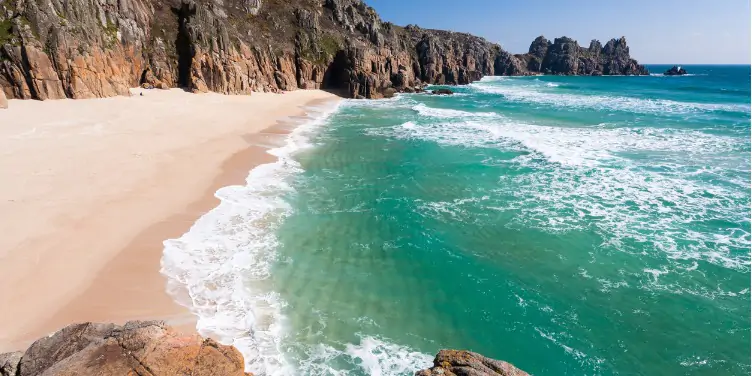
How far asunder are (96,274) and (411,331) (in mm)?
8569

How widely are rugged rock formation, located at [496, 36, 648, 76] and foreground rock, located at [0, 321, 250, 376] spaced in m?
155

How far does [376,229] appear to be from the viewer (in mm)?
14750

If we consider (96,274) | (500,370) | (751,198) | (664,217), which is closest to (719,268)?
(664,217)

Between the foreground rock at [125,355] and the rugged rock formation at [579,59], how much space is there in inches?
6090

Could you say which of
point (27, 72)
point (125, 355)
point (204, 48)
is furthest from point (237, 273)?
point (204, 48)

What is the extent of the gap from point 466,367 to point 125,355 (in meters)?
4.71

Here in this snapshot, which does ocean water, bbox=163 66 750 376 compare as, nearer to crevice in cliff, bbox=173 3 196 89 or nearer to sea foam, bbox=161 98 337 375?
sea foam, bbox=161 98 337 375

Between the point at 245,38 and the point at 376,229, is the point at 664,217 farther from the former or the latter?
the point at 245,38

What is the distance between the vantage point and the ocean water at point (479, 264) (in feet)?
29.9

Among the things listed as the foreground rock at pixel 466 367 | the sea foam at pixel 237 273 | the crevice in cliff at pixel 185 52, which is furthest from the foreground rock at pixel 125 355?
the crevice in cliff at pixel 185 52

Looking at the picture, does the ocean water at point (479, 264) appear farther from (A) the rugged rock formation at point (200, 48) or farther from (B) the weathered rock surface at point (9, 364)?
(A) the rugged rock formation at point (200, 48)

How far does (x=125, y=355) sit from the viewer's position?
5.14 m

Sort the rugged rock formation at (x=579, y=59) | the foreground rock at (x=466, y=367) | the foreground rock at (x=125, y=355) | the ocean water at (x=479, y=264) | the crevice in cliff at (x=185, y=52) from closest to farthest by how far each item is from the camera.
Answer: the foreground rock at (x=125, y=355) < the foreground rock at (x=466, y=367) < the ocean water at (x=479, y=264) < the crevice in cliff at (x=185, y=52) < the rugged rock formation at (x=579, y=59)

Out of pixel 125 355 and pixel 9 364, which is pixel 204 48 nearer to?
pixel 9 364
